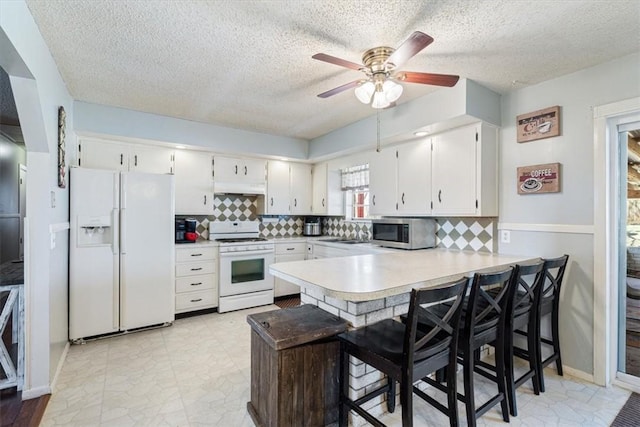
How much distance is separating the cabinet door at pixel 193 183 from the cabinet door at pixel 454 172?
284 centimetres

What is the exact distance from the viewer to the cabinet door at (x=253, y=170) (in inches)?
171

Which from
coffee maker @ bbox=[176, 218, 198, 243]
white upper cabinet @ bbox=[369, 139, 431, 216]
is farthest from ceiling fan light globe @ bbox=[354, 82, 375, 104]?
coffee maker @ bbox=[176, 218, 198, 243]

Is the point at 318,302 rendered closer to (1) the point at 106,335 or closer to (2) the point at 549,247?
(2) the point at 549,247

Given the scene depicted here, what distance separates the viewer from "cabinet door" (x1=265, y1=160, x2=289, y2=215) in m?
4.55

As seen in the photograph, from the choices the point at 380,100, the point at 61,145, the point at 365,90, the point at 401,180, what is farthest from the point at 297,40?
the point at 61,145

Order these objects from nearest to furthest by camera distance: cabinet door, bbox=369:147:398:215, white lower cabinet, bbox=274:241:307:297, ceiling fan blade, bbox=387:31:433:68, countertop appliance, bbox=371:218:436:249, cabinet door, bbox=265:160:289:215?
ceiling fan blade, bbox=387:31:433:68
countertop appliance, bbox=371:218:436:249
cabinet door, bbox=369:147:398:215
white lower cabinet, bbox=274:241:307:297
cabinet door, bbox=265:160:289:215

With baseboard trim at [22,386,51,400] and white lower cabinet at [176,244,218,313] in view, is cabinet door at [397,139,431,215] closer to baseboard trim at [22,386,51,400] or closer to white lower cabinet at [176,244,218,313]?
white lower cabinet at [176,244,218,313]

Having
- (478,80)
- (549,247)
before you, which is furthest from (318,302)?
(478,80)

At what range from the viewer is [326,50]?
81.9 inches

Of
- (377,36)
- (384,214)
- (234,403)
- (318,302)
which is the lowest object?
(234,403)

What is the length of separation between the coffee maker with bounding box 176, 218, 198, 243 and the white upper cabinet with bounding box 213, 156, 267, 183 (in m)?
0.70

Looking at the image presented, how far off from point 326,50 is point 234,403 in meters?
2.48

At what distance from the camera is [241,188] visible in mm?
4309

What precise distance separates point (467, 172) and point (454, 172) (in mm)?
131
